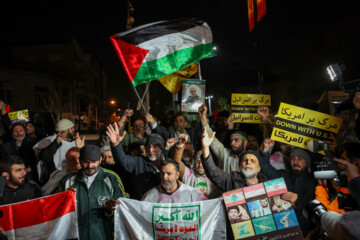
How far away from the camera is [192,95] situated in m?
7.23

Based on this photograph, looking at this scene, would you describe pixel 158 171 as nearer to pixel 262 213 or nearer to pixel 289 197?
pixel 262 213

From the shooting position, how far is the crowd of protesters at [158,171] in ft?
13.0

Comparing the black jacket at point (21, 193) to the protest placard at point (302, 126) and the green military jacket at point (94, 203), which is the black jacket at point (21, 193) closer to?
the green military jacket at point (94, 203)

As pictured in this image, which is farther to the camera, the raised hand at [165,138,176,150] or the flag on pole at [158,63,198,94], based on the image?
the flag on pole at [158,63,198,94]

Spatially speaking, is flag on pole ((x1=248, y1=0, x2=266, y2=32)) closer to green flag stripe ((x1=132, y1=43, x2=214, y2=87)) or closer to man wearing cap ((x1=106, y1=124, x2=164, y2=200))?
green flag stripe ((x1=132, y1=43, x2=214, y2=87))

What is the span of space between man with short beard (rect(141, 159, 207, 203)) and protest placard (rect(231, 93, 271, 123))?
3220 millimetres

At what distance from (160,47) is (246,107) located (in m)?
2.53

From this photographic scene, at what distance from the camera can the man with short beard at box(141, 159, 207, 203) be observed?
3975mm

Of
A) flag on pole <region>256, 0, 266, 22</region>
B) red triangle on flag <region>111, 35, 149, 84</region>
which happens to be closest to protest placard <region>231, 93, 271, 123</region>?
red triangle on flag <region>111, 35, 149, 84</region>

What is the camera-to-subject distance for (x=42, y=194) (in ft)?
14.3

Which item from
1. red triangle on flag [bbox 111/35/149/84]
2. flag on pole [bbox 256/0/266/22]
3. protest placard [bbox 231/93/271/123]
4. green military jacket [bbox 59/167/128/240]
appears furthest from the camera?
A: flag on pole [bbox 256/0/266/22]

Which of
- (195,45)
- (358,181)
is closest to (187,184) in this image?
(358,181)

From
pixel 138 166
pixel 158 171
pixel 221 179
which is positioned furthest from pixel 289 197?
pixel 138 166

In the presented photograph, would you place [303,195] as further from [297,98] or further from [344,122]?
[297,98]
